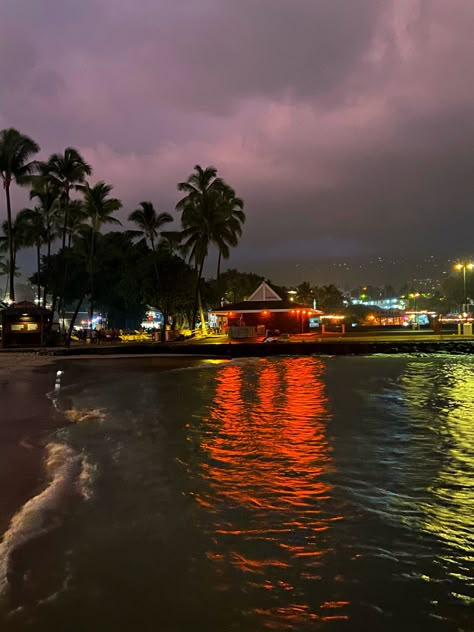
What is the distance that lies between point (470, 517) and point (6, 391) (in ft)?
52.0

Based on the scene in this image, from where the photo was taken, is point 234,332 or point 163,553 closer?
point 163,553

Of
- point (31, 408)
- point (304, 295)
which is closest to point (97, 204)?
point (31, 408)

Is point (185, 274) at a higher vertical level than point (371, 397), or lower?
higher

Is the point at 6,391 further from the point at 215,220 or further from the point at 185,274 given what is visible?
the point at 185,274

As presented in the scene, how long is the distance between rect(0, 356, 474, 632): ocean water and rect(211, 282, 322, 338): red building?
1391 inches

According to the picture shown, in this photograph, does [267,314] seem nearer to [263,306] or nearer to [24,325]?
[263,306]

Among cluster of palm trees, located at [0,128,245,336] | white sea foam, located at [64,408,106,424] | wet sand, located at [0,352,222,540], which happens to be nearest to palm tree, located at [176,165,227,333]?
cluster of palm trees, located at [0,128,245,336]

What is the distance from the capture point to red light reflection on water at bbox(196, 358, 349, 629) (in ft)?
15.4

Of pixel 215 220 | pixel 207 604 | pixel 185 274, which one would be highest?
pixel 215 220

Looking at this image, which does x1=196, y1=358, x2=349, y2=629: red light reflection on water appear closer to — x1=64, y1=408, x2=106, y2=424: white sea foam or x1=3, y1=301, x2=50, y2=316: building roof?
x1=64, y1=408, x2=106, y2=424: white sea foam

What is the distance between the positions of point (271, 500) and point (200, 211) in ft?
143

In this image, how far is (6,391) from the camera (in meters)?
17.8

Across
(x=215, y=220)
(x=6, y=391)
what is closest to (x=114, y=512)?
(x=6, y=391)

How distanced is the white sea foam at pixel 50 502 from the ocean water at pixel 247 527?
0.10ft
